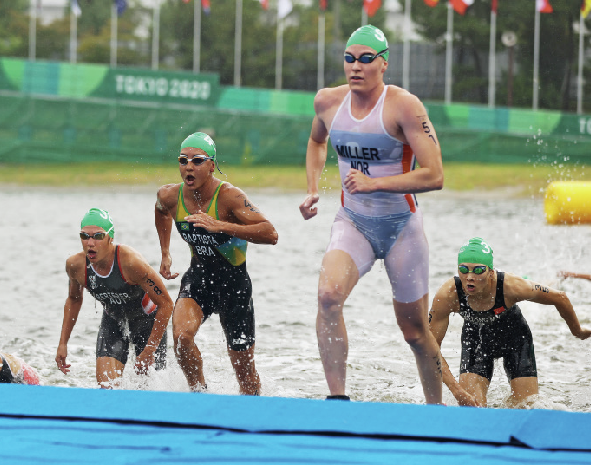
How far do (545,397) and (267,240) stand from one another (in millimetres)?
3081

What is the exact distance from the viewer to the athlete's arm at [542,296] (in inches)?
255

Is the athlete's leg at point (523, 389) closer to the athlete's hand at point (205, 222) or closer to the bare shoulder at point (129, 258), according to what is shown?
the athlete's hand at point (205, 222)

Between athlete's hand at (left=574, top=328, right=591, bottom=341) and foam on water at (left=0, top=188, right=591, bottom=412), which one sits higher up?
athlete's hand at (left=574, top=328, right=591, bottom=341)

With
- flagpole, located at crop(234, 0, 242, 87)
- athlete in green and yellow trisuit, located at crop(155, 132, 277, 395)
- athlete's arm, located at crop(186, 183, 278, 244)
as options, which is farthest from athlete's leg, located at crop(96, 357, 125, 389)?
flagpole, located at crop(234, 0, 242, 87)

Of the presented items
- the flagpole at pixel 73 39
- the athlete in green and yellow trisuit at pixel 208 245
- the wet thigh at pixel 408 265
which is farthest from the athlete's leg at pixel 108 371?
the flagpole at pixel 73 39

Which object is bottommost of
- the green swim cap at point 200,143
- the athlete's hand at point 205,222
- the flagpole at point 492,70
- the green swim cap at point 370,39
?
the athlete's hand at point 205,222

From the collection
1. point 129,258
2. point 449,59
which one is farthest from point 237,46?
point 129,258

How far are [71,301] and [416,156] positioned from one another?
122 inches

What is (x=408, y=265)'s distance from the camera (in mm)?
5516

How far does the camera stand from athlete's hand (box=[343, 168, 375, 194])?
515 centimetres

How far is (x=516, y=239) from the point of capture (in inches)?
722

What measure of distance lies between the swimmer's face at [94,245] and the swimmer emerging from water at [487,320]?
245 cm

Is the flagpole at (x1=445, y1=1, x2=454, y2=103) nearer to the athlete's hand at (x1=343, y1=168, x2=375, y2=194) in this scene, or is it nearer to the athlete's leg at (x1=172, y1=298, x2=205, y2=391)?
the athlete's leg at (x1=172, y1=298, x2=205, y2=391)

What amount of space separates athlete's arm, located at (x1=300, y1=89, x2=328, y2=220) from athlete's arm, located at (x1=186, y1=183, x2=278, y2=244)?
0.54 metres
